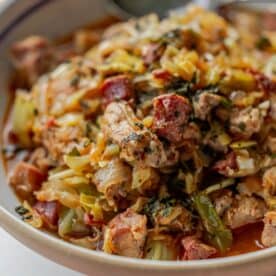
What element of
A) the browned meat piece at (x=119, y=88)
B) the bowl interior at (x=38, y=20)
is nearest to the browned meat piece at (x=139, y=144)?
the browned meat piece at (x=119, y=88)

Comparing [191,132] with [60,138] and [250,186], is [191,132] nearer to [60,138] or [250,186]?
[250,186]

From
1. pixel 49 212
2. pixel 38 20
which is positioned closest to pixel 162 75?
pixel 49 212

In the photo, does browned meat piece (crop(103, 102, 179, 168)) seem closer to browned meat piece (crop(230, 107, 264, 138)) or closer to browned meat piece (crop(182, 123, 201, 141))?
browned meat piece (crop(182, 123, 201, 141))

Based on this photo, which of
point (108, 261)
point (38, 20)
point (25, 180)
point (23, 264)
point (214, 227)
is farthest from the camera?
point (38, 20)

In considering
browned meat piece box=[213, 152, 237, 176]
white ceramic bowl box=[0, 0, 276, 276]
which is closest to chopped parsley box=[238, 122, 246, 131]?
browned meat piece box=[213, 152, 237, 176]

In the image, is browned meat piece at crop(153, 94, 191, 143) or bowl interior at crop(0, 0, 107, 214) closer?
browned meat piece at crop(153, 94, 191, 143)

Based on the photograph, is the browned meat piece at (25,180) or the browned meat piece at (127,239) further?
the browned meat piece at (25,180)

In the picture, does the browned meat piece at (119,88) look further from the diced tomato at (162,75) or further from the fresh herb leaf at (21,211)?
the fresh herb leaf at (21,211)
